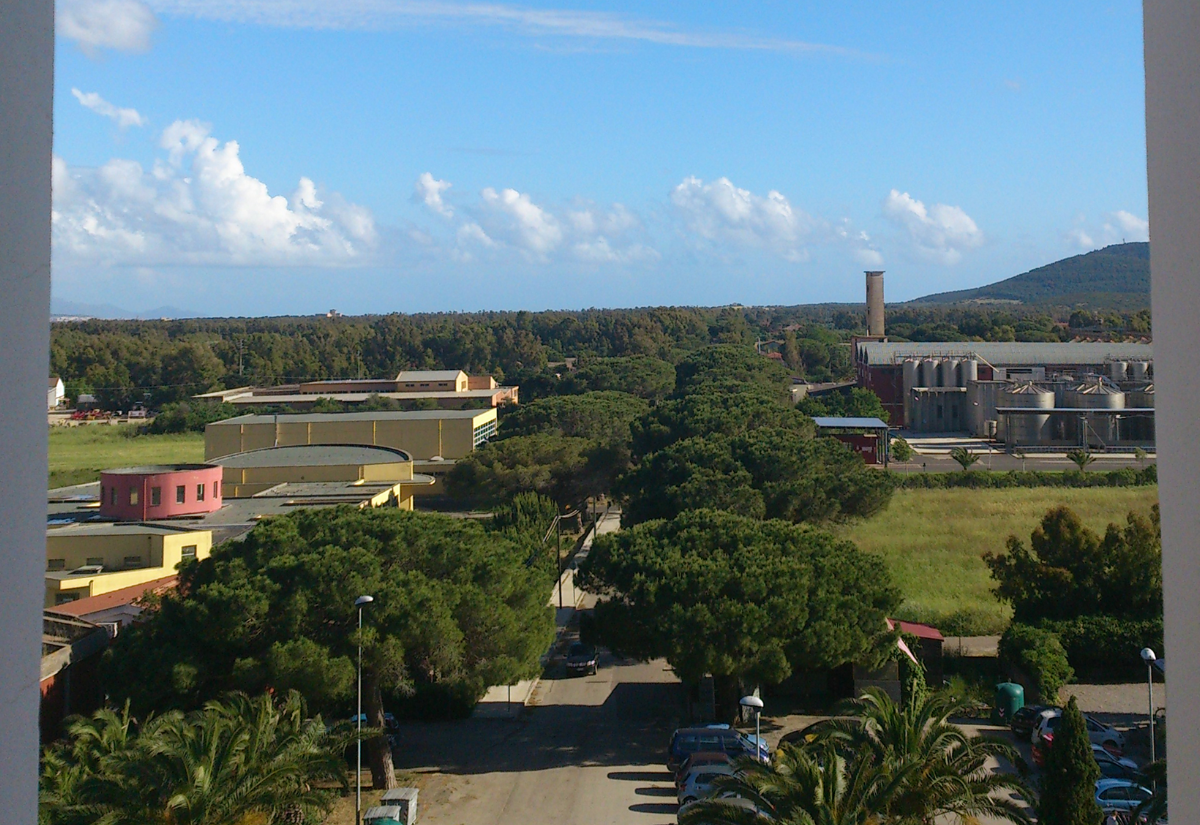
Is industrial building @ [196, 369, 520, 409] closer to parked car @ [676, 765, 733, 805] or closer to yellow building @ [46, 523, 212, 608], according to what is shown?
yellow building @ [46, 523, 212, 608]

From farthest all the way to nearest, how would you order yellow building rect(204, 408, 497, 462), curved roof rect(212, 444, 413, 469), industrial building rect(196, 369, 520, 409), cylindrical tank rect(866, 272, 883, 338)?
cylindrical tank rect(866, 272, 883, 338), industrial building rect(196, 369, 520, 409), yellow building rect(204, 408, 497, 462), curved roof rect(212, 444, 413, 469)

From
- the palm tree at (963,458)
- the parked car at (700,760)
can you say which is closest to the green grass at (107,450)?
the palm tree at (963,458)

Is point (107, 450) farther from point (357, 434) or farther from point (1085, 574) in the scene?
point (1085, 574)

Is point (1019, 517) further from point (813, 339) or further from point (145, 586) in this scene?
point (813, 339)

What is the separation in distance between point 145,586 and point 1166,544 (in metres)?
22.3

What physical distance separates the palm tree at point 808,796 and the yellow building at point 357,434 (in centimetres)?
3502

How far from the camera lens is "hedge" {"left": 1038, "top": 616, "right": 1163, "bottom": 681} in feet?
64.1

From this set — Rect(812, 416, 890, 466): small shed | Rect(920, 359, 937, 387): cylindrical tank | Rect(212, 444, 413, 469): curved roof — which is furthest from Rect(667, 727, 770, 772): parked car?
Rect(920, 359, 937, 387): cylindrical tank

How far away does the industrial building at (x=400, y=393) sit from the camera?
216ft

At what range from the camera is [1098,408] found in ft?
170

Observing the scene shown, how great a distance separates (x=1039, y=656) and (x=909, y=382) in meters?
45.4

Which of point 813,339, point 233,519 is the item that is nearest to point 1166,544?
point 233,519

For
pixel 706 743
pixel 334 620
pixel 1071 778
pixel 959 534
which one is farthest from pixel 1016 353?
pixel 334 620

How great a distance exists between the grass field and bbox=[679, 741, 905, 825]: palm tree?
13.6 m
